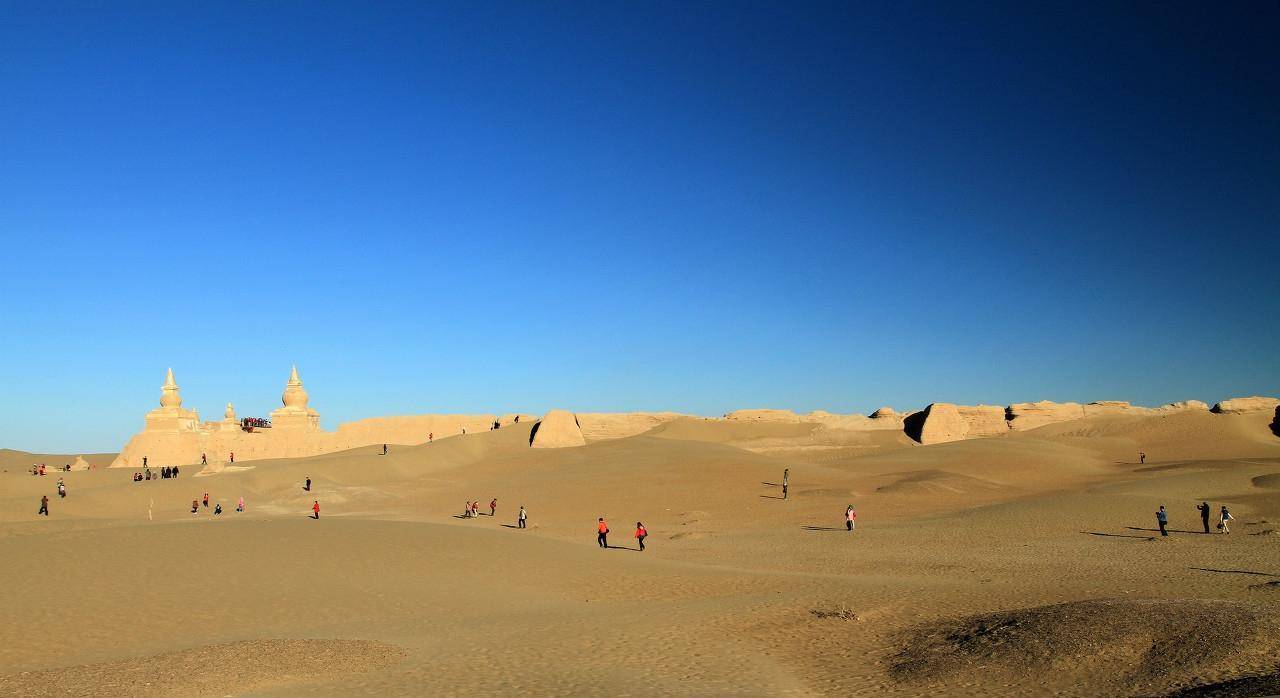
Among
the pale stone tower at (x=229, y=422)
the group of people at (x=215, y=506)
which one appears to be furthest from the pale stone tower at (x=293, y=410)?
the group of people at (x=215, y=506)

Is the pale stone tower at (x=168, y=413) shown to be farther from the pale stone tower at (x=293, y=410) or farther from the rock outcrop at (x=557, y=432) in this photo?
the rock outcrop at (x=557, y=432)

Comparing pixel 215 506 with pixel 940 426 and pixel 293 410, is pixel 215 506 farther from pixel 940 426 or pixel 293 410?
pixel 940 426

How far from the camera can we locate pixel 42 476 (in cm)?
4428

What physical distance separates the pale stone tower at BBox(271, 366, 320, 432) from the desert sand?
19.3 m

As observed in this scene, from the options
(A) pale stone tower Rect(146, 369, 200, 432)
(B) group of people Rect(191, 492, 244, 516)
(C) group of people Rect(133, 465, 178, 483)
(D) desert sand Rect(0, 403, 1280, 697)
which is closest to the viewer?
(D) desert sand Rect(0, 403, 1280, 697)

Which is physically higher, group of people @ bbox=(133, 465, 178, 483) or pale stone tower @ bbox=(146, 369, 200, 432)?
pale stone tower @ bbox=(146, 369, 200, 432)

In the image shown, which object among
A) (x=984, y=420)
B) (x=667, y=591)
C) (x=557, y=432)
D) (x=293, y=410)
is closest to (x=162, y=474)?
(x=293, y=410)

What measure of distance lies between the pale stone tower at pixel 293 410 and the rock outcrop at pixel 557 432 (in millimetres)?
17491

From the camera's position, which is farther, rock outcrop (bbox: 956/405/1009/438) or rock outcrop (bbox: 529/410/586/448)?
rock outcrop (bbox: 956/405/1009/438)

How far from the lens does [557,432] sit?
6259 cm

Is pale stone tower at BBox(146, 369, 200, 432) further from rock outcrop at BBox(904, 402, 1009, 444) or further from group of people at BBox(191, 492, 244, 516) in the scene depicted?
rock outcrop at BBox(904, 402, 1009, 444)

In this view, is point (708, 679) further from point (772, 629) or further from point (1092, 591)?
point (1092, 591)

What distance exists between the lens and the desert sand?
11008 mm

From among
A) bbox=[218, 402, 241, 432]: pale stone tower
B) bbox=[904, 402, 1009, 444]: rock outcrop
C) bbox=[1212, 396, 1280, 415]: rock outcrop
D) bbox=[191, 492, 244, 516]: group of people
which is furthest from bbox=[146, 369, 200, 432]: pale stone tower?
bbox=[1212, 396, 1280, 415]: rock outcrop
